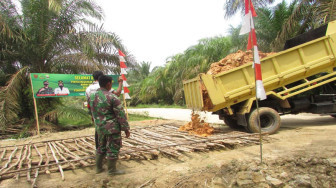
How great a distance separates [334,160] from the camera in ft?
11.5

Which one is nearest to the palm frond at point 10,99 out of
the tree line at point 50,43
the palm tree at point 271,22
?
the tree line at point 50,43

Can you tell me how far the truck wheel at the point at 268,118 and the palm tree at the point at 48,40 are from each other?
660 cm

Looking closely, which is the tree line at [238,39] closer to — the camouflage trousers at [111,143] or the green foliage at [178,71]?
the green foliage at [178,71]

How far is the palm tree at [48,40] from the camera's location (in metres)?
8.74

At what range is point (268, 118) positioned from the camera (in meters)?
5.88

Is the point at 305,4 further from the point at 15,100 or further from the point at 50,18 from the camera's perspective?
the point at 15,100

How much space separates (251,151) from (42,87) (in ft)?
23.1

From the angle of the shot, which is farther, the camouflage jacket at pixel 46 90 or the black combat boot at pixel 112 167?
the camouflage jacket at pixel 46 90

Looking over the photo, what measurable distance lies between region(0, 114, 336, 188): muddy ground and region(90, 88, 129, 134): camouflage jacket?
0.71 m

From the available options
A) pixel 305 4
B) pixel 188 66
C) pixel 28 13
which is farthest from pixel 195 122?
pixel 188 66

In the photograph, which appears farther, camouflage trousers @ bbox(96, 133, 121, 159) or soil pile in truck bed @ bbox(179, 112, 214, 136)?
soil pile in truck bed @ bbox(179, 112, 214, 136)

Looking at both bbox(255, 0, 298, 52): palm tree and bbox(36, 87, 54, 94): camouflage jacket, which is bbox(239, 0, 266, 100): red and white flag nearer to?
bbox(36, 87, 54, 94): camouflage jacket

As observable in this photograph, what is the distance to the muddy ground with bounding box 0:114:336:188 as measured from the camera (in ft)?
9.77

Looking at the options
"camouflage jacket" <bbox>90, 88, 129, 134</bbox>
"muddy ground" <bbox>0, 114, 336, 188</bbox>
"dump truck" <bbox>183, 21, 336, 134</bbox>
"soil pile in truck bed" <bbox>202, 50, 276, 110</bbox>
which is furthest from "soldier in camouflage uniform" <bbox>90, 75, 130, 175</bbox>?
"soil pile in truck bed" <bbox>202, 50, 276, 110</bbox>
